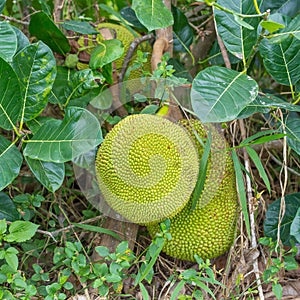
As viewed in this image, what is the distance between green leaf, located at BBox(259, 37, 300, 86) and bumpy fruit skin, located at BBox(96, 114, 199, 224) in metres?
0.26

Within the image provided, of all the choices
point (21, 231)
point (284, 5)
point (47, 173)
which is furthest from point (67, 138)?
point (284, 5)

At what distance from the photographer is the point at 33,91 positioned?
3.31 feet

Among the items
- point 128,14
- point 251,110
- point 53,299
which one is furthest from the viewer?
point 128,14

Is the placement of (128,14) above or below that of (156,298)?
above

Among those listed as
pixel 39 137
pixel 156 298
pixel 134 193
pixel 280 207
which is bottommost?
pixel 156 298

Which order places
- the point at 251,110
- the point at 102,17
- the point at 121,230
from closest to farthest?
the point at 251,110 → the point at 121,230 → the point at 102,17

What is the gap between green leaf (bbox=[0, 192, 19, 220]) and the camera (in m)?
1.11

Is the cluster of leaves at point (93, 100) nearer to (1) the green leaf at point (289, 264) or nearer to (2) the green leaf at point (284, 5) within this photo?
(1) the green leaf at point (289, 264)

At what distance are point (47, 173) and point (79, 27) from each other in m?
0.43

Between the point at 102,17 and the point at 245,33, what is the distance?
648mm

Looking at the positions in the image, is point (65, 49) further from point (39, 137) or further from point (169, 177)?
point (169, 177)

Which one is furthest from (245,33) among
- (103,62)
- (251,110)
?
(103,62)

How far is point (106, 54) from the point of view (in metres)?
1.18

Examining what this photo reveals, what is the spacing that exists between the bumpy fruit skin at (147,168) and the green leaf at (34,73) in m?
0.18
